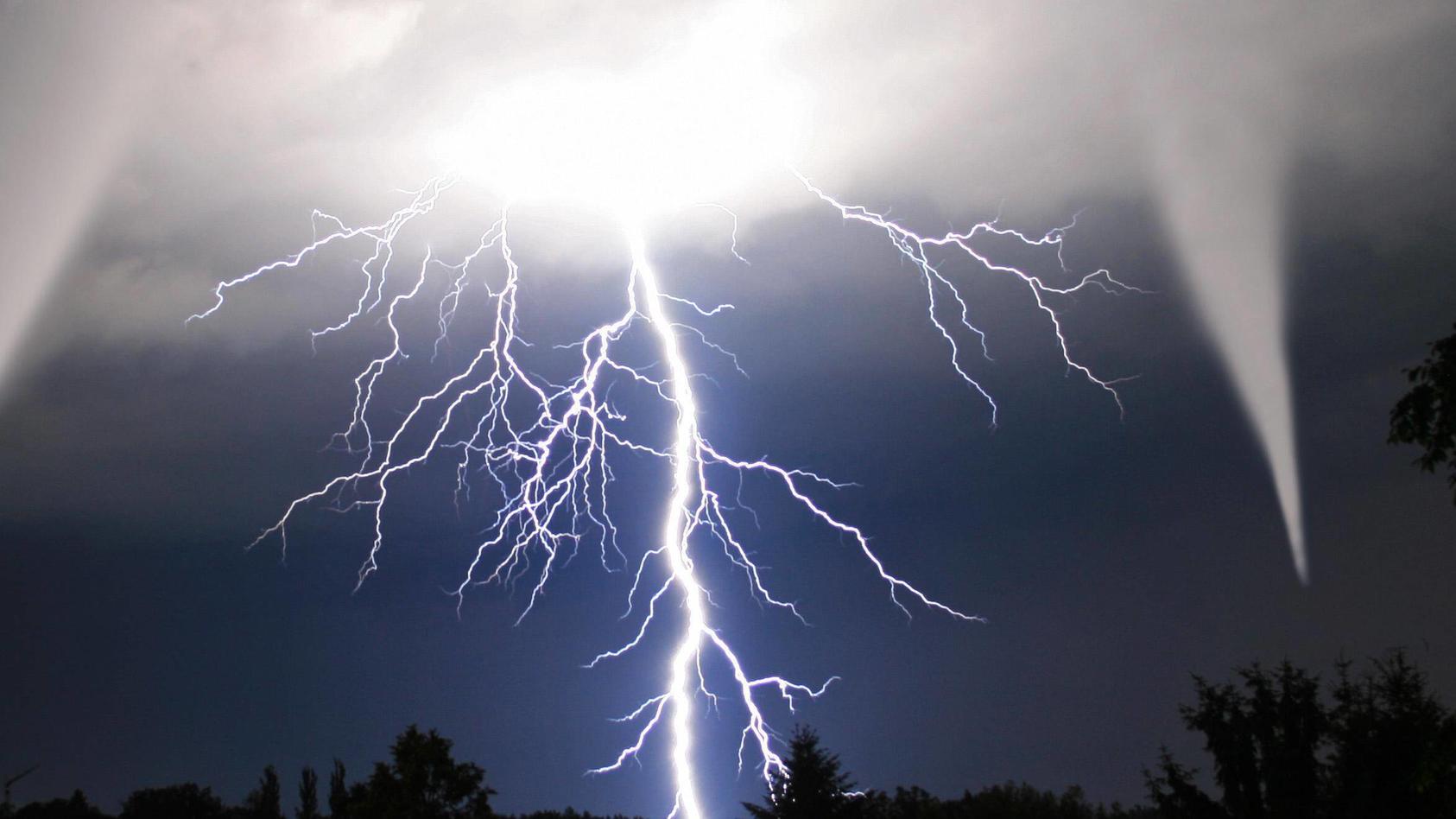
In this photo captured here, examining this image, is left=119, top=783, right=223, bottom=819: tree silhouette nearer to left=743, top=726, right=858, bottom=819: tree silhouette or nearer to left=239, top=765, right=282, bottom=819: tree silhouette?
left=239, top=765, right=282, bottom=819: tree silhouette

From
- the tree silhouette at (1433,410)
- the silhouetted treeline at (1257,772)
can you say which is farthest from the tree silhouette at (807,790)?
the tree silhouette at (1433,410)

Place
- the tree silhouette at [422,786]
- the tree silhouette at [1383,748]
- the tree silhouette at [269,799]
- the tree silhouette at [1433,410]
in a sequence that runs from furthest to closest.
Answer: the tree silhouette at [269,799], the tree silhouette at [422,786], the tree silhouette at [1383,748], the tree silhouette at [1433,410]

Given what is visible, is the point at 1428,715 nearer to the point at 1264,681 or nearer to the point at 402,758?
the point at 1264,681

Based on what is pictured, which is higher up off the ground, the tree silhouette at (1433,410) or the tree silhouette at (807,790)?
the tree silhouette at (1433,410)

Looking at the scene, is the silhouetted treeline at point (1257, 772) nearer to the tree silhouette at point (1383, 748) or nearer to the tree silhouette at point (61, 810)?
the tree silhouette at point (1383, 748)

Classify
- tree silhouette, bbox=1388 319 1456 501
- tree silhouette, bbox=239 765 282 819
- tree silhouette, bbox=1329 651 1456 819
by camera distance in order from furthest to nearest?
tree silhouette, bbox=239 765 282 819
tree silhouette, bbox=1329 651 1456 819
tree silhouette, bbox=1388 319 1456 501

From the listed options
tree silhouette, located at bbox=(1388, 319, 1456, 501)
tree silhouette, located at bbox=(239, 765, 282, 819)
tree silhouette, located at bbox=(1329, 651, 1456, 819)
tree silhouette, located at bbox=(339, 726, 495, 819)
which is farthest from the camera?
tree silhouette, located at bbox=(239, 765, 282, 819)

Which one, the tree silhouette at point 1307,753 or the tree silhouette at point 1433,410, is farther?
the tree silhouette at point 1307,753

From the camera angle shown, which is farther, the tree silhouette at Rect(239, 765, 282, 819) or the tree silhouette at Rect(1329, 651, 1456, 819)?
the tree silhouette at Rect(239, 765, 282, 819)

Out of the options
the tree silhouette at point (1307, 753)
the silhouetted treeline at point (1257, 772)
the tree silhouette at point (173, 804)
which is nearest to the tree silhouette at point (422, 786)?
the silhouetted treeline at point (1257, 772)

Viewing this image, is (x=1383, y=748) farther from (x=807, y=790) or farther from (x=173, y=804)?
(x=173, y=804)

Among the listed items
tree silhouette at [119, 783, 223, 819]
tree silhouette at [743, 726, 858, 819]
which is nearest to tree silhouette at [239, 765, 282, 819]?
tree silhouette at [119, 783, 223, 819]

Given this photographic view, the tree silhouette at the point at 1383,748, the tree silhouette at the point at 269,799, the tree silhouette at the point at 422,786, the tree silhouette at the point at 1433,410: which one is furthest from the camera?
the tree silhouette at the point at 269,799
